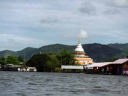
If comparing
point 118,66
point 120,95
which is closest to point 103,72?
point 118,66

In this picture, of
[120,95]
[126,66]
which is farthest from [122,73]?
[120,95]

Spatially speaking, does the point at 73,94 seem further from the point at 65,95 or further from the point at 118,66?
the point at 118,66

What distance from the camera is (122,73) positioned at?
180m

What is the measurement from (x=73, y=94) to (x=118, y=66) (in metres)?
135

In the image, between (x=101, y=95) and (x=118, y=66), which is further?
(x=118, y=66)

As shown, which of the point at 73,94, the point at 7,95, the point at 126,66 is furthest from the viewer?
the point at 126,66

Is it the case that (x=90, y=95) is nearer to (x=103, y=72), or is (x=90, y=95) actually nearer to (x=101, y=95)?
(x=101, y=95)

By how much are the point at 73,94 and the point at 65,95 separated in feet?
6.20

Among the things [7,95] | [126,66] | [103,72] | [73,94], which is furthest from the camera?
[103,72]

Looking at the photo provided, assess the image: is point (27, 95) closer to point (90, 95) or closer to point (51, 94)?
point (51, 94)

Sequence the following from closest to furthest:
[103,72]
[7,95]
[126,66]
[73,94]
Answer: [7,95]
[73,94]
[126,66]
[103,72]

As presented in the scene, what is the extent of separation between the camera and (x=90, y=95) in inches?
2008

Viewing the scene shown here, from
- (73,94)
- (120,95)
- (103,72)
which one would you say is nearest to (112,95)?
(120,95)

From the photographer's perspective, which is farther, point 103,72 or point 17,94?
point 103,72
